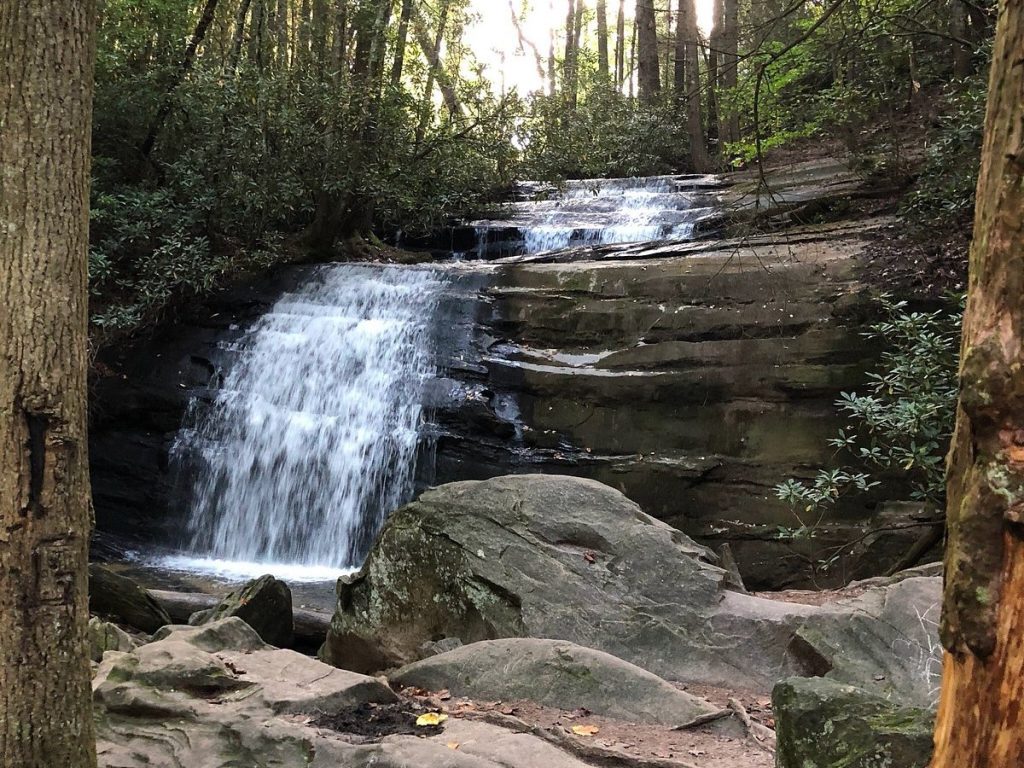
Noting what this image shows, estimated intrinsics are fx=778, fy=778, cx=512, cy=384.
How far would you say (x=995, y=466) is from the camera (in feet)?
4.57

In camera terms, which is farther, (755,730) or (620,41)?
(620,41)

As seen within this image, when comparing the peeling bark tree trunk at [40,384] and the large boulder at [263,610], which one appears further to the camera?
the large boulder at [263,610]

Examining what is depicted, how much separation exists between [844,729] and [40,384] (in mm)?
2618

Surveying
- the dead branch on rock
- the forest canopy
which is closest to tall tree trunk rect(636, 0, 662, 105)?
the forest canopy

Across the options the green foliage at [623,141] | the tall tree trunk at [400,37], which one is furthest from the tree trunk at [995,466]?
the green foliage at [623,141]

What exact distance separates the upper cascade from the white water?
9.85ft

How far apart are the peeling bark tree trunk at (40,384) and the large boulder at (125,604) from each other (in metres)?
4.36

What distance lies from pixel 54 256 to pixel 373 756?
213 cm

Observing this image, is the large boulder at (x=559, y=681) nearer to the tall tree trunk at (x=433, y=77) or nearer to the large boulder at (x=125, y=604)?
the large boulder at (x=125, y=604)

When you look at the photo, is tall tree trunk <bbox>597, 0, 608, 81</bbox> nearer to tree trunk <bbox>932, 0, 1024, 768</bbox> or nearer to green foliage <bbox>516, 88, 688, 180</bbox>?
green foliage <bbox>516, 88, 688, 180</bbox>

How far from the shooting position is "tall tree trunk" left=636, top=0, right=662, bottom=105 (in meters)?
18.8

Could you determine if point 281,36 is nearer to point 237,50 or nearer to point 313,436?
point 237,50

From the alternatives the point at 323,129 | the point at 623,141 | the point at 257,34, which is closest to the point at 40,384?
the point at 323,129

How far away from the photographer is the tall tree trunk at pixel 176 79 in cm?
1213
